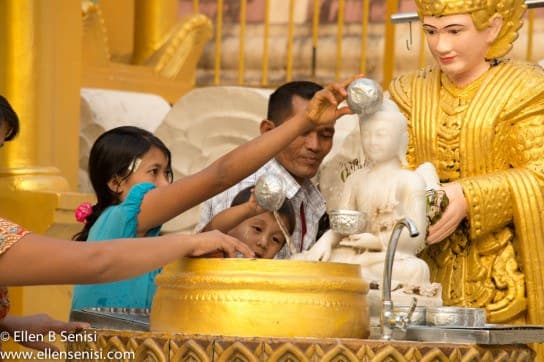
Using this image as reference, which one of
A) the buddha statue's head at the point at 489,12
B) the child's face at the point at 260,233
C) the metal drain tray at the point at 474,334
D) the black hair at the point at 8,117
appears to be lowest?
the metal drain tray at the point at 474,334

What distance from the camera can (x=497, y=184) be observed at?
4.77 meters

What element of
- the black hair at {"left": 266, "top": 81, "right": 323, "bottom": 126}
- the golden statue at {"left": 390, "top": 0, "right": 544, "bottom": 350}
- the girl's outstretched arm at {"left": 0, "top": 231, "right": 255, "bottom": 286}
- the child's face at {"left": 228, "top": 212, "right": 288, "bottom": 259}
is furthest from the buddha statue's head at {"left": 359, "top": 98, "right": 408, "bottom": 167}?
the black hair at {"left": 266, "top": 81, "right": 323, "bottom": 126}

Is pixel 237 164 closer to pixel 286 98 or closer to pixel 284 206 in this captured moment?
pixel 284 206

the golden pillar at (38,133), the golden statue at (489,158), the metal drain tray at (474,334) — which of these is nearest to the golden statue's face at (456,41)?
the golden statue at (489,158)

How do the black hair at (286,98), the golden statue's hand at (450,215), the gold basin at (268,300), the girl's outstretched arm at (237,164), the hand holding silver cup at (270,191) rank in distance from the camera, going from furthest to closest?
the black hair at (286,98) → the golden statue's hand at (450,215) → the girl's outstretched arm at (237,164) → the hand holding silver cup at (270,191) → the gold basin at (268,300)

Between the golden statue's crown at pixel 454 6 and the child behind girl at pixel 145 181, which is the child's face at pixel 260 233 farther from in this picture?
the golden statue's crown at pixel 454 6

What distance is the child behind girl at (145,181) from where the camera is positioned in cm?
435

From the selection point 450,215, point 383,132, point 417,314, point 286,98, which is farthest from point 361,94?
point 286,98

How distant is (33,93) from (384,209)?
8.37ft

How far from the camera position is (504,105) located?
482 cm

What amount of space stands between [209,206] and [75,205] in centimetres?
109

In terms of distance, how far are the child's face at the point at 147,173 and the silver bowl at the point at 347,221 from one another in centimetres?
75

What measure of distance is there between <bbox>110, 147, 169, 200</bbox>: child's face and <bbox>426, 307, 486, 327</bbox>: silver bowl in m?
1.33

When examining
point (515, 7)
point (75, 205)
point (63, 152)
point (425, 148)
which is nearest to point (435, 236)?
point (425, 148)
